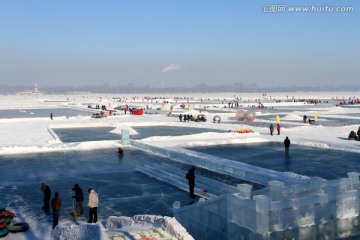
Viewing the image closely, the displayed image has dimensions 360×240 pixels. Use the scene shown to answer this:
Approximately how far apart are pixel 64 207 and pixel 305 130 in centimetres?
2792

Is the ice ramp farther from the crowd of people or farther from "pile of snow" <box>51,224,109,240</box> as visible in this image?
"pile of snow" <box>51,224,109,240</box>

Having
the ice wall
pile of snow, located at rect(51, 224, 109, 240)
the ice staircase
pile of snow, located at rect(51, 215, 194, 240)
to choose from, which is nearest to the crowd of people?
pile of snow, located at rect(51, 215, 194, 240)

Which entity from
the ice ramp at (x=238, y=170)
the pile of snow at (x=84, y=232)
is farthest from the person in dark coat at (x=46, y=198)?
the ice ramp at (x=238, y=170)

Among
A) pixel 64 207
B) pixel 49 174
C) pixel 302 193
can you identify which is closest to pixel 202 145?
pixel 49 174

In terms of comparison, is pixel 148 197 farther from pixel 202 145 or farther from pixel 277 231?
pixel 202 145

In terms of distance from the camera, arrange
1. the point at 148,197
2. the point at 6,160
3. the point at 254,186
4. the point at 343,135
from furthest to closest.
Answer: the point at 343,135
the point at 6,160
the point at 254,186
the point at 148,197

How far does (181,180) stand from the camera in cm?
1731

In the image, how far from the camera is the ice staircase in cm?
1541

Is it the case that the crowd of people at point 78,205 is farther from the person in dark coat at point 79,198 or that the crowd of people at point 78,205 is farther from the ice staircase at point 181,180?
the ice staircase at point 181,180

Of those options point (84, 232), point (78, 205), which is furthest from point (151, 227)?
point (78, 205)

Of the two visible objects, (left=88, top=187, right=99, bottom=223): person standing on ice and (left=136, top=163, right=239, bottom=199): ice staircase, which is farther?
(left=136, top=163, right=239, bottom=199): ice staircase

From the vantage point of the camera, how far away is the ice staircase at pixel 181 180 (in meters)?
15.4

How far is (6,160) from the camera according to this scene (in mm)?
24094

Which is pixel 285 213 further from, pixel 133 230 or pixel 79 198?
pixel 79 198
